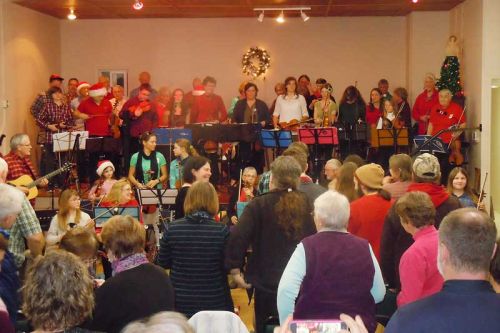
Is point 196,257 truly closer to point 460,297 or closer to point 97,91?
point 460,297

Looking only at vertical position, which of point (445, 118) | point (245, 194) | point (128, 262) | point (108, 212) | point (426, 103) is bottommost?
point (108, 212)

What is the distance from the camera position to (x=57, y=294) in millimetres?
2883

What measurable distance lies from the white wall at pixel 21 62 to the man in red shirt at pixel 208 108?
9.31 ft

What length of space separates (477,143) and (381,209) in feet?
23.5

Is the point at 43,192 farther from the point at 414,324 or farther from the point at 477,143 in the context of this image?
the point at 414,324

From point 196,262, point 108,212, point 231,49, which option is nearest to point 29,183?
point 108,212

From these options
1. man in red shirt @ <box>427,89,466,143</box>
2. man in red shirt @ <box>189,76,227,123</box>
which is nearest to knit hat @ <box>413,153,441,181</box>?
man in red shirt @ <box>427,89,466,143</box>

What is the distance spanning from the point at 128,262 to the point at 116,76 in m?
11.8

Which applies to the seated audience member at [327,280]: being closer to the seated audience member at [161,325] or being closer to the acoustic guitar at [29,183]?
the seated audience member at [161,325]

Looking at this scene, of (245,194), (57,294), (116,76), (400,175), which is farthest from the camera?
(116,76)

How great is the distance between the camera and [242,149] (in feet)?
39.8

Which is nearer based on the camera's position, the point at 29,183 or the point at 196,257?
the point at 196,257

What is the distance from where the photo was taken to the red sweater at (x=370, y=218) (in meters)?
4.80

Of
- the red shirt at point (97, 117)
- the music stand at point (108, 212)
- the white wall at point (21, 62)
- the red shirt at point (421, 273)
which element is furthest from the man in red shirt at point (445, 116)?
the red shirt at point (421, 273)
